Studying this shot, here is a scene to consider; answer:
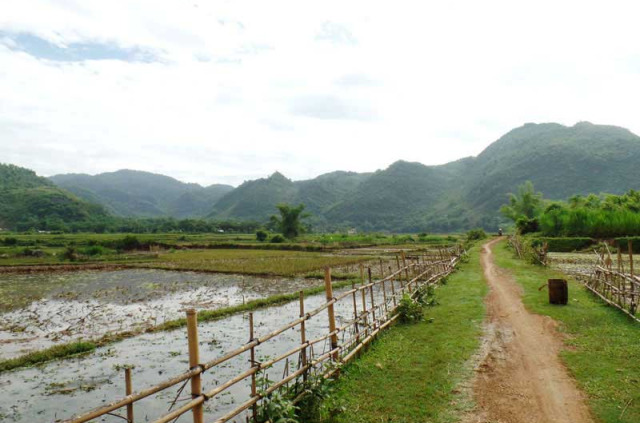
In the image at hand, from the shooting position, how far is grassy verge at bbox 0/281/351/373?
8375 mm

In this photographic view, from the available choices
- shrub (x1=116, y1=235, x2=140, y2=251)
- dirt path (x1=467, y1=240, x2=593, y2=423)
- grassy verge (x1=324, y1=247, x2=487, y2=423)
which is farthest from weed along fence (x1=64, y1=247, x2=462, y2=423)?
shrub (x1=116, y1=235, x2=140, y2=251)

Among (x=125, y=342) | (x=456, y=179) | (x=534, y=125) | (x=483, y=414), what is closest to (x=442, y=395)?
(x=483, y=414)

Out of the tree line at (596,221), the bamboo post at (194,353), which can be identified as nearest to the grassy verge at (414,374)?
the bamboo post at (194,353)

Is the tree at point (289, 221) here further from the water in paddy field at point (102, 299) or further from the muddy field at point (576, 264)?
the muddy field at point (576, 264)

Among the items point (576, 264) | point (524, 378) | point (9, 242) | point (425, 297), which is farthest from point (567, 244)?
point (9, 242)

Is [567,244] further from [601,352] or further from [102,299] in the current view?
[102,299]

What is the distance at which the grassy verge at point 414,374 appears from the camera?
5.00m

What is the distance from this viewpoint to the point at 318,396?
16.5 feet

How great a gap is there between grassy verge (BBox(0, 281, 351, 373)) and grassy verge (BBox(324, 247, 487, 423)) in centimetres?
Result: 577

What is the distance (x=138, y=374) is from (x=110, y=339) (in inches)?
110

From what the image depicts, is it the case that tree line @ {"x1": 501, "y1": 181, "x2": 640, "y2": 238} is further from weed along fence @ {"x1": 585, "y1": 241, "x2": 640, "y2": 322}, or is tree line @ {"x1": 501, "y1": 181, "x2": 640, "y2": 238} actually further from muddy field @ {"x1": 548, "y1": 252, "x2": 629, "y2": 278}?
weed along fence @ {"x1": 585, "y1": 241, "x2": 640, "y2": 322}

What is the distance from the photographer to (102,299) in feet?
51.2

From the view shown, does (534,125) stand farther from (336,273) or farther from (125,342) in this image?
(125,342)

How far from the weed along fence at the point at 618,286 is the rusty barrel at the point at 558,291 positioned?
0.98m
